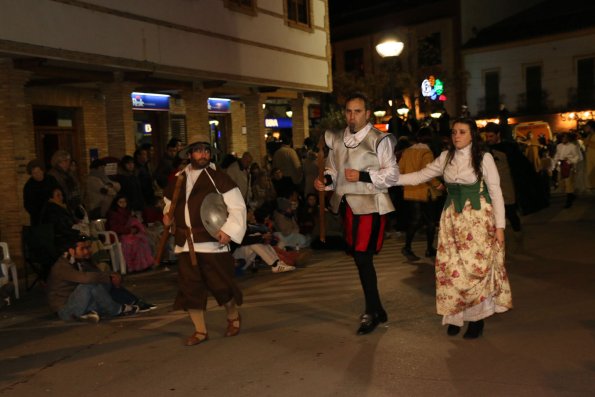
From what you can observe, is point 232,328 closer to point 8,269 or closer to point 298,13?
point 8,269

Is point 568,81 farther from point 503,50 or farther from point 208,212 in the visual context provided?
point 208,212

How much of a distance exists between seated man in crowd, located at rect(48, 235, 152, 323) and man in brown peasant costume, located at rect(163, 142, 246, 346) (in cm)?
177

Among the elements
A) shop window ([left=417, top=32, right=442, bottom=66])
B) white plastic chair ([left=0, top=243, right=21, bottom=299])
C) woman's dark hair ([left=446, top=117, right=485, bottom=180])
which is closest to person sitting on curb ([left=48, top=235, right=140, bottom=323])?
white plastic chair ([left=0, top=243, right=21, bottom=299])

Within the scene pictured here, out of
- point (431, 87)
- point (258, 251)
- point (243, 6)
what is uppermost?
point (243, 6)

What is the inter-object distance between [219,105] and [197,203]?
51.0 feet

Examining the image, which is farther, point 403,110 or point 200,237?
point 403,110

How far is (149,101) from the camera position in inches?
734

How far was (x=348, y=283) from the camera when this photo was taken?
29.9ft

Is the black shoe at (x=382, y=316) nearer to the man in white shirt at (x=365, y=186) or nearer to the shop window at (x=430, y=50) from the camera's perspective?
the man in white shirt at (x=365, y=186)

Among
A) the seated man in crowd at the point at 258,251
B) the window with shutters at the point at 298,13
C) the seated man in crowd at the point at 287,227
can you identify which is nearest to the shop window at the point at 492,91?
the window with shutters at the point at 298,13

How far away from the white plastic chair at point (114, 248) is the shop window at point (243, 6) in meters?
7.90

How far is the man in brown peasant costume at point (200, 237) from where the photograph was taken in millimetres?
6336

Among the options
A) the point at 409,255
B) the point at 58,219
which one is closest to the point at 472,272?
the point at 409,255

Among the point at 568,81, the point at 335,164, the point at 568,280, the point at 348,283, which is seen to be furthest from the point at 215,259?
the point at 568,81
